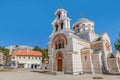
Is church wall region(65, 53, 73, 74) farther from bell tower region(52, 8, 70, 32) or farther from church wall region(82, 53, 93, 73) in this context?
bell tower region(52, 8, 70, 32)

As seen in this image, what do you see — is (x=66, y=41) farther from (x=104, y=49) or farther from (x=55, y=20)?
(x=104, y=49)

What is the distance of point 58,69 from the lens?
28.2 metres

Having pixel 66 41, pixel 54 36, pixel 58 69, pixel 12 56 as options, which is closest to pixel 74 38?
pixel 66 41

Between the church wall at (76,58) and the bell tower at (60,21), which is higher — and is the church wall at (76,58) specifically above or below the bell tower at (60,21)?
below

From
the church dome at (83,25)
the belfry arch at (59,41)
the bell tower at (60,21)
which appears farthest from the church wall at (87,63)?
the church dome at (83,25)

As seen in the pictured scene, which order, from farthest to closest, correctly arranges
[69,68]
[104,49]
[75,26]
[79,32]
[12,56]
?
1. [12,56]
2. [75,26]
3. [79,32]
4. [104,49]
5. [69,68]

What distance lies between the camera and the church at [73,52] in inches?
1022

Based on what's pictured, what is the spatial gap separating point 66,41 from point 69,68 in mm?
5482

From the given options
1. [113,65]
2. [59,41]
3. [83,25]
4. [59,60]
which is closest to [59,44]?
[59,41]

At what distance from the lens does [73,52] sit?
25328 millimetres

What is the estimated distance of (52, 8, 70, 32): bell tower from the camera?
29062mm

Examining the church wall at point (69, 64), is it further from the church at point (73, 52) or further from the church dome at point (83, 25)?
the church dome at point (83, 25)

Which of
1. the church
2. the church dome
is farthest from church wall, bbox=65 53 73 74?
the church dome

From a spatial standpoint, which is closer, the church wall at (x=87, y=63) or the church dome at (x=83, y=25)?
the church wall at (x=87, y=63)
